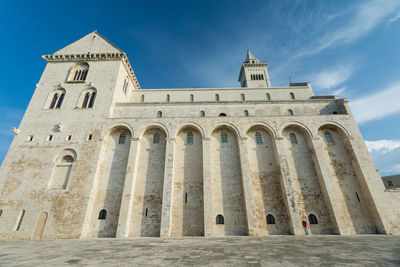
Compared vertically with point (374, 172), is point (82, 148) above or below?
above

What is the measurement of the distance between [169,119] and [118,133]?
6016 millimetres

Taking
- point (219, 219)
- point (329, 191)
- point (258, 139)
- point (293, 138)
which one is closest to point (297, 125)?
point (293, 138)

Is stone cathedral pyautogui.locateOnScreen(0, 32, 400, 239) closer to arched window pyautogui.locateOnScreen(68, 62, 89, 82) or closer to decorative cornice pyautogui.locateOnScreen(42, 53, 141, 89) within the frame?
arched window pyautogui.locateOnScreen(68, 62, 89, 82)

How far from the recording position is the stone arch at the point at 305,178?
14760mm

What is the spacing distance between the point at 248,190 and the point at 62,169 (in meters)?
18.1

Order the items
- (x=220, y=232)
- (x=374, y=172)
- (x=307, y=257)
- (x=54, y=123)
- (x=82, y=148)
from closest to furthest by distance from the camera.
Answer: (x=307, y=257)
(x=220, y=232)
(x=374, y=172)
(x=82, y=148)
(x=54, y=123)

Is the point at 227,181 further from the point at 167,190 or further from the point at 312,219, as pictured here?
the point at 312,219

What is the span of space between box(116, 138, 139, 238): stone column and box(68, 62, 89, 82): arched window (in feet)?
40.1

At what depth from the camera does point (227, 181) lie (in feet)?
53.3

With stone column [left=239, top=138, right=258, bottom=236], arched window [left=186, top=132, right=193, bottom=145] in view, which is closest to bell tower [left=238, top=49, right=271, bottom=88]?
arched window [left=186, top=132, right=193, bottom=145]

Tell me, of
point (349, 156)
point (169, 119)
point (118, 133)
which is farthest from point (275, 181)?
point (118, 133)

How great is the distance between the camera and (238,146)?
57.2ft

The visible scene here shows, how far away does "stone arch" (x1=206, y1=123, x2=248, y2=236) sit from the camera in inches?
574

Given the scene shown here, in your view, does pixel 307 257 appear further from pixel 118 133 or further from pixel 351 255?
pixel 118 133
